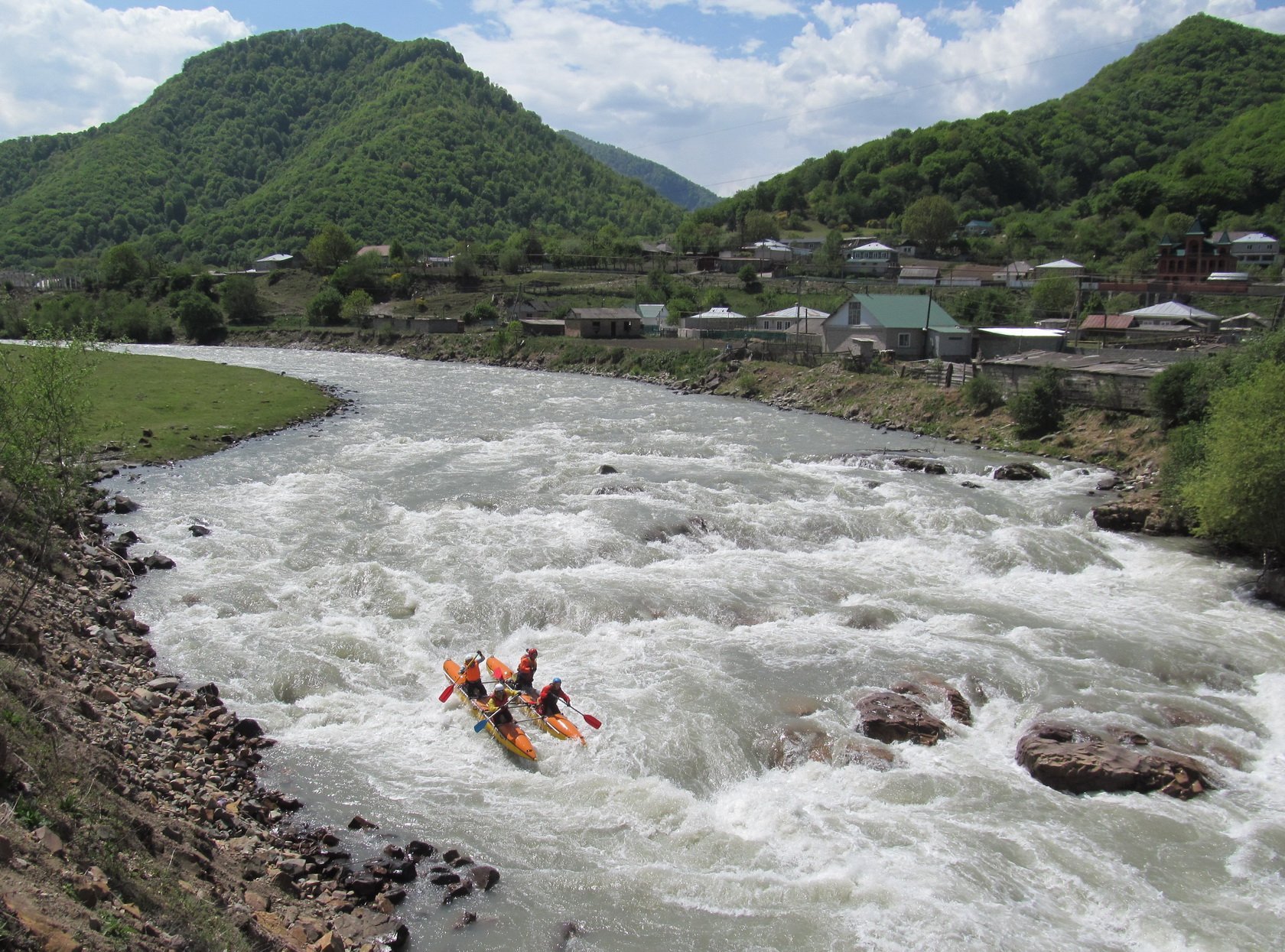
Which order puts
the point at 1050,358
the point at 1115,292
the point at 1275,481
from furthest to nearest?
the point at 1115,292
the point at 1050,358
the point at 1275,481

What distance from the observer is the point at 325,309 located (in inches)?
4176

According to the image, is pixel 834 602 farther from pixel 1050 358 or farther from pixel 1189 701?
pixel 1050 358

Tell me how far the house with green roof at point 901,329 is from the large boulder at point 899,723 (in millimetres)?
44825

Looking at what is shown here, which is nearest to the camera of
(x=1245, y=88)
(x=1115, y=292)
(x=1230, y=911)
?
(x=1230, y=911)

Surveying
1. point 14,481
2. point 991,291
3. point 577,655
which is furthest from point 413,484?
point 991,291

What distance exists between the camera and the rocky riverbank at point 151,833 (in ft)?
26.6

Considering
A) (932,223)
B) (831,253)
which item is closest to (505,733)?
(831,253)

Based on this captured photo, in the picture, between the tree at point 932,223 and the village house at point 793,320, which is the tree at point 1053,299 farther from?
the tree at point 932,223

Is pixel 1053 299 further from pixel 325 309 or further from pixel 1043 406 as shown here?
pixel 325 309

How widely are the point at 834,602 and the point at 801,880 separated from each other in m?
10.6

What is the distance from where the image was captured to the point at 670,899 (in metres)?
11.6

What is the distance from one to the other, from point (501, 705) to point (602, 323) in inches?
2764

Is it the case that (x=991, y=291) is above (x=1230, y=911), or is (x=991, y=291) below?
above

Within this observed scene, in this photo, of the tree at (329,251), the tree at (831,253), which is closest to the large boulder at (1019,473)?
the tree at (831,253)
